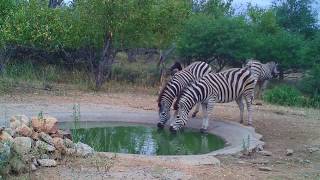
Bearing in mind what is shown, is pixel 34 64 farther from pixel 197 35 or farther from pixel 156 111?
pixel 156 111

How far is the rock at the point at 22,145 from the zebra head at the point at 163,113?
203 inches

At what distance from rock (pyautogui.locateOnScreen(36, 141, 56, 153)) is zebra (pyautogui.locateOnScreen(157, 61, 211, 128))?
484cm

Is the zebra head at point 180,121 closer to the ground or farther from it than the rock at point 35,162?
farther from it

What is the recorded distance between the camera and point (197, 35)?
22.3m

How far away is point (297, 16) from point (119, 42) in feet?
48.6

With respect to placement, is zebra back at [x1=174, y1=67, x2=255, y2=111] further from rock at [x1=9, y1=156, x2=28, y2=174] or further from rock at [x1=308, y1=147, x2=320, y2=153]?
rock at [x1=9, y1=156, x2=28, y2=174]

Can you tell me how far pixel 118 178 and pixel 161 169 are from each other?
2.80 ft

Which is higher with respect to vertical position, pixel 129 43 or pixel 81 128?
pixel 129 43

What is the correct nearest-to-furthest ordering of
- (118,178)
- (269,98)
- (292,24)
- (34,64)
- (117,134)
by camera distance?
(118,178) → (117,134) → (269,98) → (34,64) → (292,24)

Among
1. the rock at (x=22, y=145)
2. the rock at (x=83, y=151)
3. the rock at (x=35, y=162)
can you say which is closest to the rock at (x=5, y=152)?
the rock at (x=22, y=145)

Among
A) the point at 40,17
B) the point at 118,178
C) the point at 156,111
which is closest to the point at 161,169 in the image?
the point at 118,178

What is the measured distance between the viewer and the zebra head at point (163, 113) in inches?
517

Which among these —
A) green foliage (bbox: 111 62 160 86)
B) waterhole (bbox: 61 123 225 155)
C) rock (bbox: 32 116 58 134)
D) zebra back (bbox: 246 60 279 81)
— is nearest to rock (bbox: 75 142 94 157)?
rock (bbox: 32 116 58 134)

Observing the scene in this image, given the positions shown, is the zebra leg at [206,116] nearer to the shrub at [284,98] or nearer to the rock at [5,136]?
the rock at [5,136]
